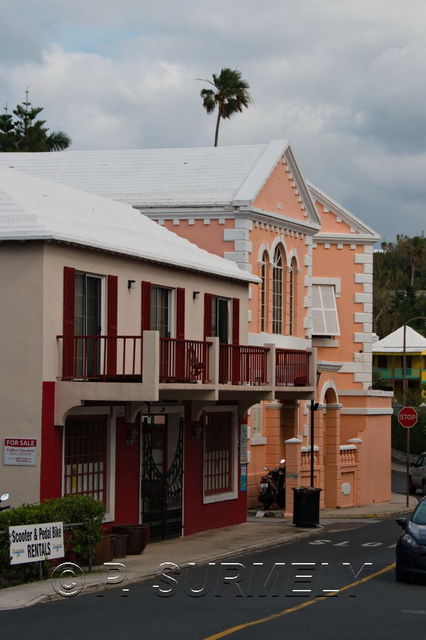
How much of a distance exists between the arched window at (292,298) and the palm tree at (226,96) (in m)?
25.9

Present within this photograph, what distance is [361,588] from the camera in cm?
2008

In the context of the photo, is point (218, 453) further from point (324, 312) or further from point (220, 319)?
point (324, 312)

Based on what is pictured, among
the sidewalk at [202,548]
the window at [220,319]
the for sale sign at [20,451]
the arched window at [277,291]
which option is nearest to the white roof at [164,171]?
the arched window at [277,291]

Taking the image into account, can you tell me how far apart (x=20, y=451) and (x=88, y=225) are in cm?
518

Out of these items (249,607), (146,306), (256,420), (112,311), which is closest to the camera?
(249,607)

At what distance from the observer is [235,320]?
1261 inches

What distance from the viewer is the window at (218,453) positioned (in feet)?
102

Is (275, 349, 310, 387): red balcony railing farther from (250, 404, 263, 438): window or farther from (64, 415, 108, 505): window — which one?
(64, 415, 108, 505): window

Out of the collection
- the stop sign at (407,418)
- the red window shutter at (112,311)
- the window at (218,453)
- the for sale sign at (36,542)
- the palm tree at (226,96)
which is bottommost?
the for sale sign at (36,542)

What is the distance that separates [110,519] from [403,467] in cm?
4323

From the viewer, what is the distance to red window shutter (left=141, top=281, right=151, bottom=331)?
87.9 feet

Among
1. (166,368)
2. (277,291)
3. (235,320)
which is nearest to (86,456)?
(166,368)

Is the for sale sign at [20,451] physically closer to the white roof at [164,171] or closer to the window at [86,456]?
the window at [86,456]

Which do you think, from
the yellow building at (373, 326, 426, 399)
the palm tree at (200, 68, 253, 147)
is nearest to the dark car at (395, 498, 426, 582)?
the palm tree at (200, 68, 253, 147)
